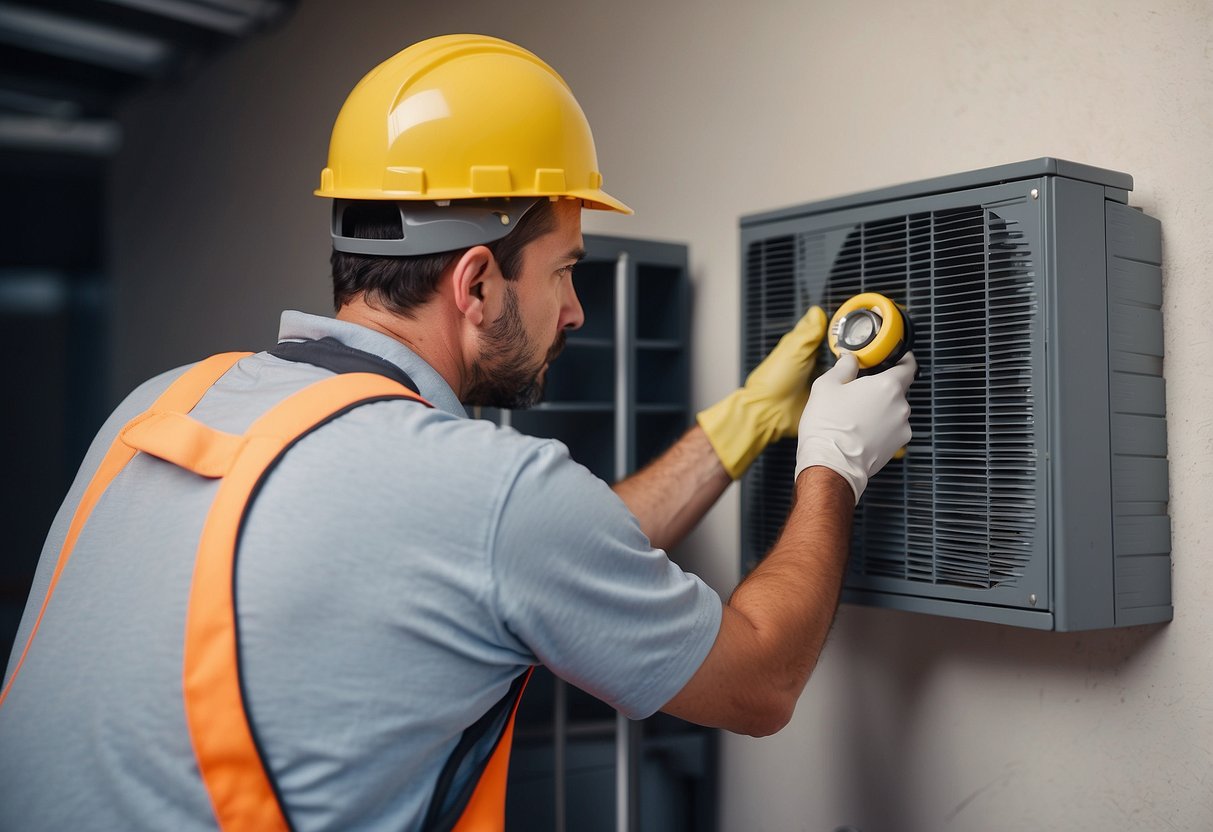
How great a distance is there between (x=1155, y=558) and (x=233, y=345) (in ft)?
9.27

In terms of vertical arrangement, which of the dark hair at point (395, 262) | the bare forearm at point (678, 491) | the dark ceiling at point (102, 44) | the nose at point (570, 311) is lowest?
the bare forearm at point (678, 491)

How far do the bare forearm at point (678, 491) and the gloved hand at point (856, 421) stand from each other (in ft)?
0.74

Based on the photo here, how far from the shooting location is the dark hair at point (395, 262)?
3.63ft

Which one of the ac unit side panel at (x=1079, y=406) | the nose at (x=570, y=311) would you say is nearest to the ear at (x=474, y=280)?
the nose at (x=570, y=311)

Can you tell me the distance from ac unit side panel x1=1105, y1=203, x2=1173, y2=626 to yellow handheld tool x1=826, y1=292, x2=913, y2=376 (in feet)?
0.72

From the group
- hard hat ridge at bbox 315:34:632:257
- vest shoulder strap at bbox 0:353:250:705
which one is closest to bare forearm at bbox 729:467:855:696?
hard hat ridge at bbox 315:34:632:257

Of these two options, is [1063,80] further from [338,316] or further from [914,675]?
[338,316]

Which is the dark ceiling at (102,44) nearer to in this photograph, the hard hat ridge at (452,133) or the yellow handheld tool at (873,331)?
the hard hat ridge at (452,133)

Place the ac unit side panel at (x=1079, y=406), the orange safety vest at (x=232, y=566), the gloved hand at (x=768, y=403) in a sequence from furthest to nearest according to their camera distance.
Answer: the gloved hand at (x=768, y=403) < the ac unit side panel at (x=1079, y=406) < the orange safety vest at (x=232, y=566)

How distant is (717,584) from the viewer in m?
1.78

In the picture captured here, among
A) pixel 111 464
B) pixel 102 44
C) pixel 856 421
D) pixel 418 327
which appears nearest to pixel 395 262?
pixel 418 327

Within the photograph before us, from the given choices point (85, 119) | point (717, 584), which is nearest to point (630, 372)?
point (717, 584)

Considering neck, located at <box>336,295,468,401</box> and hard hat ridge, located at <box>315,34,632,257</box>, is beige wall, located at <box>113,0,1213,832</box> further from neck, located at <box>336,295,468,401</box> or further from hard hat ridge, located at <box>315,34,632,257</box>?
neck, located at <box>336,295,468,401</box>

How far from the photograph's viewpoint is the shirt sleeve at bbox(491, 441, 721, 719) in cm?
88
